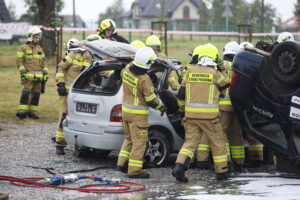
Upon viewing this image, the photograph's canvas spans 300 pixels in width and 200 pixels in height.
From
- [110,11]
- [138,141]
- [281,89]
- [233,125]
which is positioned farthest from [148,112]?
[110,11]

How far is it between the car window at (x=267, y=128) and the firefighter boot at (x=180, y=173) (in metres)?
1.18

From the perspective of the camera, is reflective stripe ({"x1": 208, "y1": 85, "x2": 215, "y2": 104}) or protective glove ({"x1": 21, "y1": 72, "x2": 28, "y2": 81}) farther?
protective glove ({"x1": 21, "y1": 72, "x2": 28, "y2": 81})

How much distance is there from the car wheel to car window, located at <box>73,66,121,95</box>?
35.2 inches

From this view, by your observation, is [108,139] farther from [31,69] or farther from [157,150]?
[31,69]

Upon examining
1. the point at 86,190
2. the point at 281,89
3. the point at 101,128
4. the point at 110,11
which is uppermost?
the point at 110,11

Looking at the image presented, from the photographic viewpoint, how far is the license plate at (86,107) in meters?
9.43

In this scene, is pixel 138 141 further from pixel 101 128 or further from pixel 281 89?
pixel 281 89

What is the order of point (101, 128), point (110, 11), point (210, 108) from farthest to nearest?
point (110, 11) < point (101, 128) < point (210, 108)

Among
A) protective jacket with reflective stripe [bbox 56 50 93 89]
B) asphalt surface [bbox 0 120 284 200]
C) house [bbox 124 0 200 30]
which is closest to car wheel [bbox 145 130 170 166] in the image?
asphalt surface [bbox 0 120 284 200]

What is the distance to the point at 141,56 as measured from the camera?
8672mm

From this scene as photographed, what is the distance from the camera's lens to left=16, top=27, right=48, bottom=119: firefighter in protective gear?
14.1 m

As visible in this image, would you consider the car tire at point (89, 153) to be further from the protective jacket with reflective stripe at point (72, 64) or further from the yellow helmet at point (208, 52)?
the yellow helmet at point (208, 52)

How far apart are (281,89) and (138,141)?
204 cm

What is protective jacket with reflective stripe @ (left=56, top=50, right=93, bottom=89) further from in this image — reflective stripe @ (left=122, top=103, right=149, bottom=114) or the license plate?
reflective stripe @ (left=122, top=103, right=149, bottom=114)
